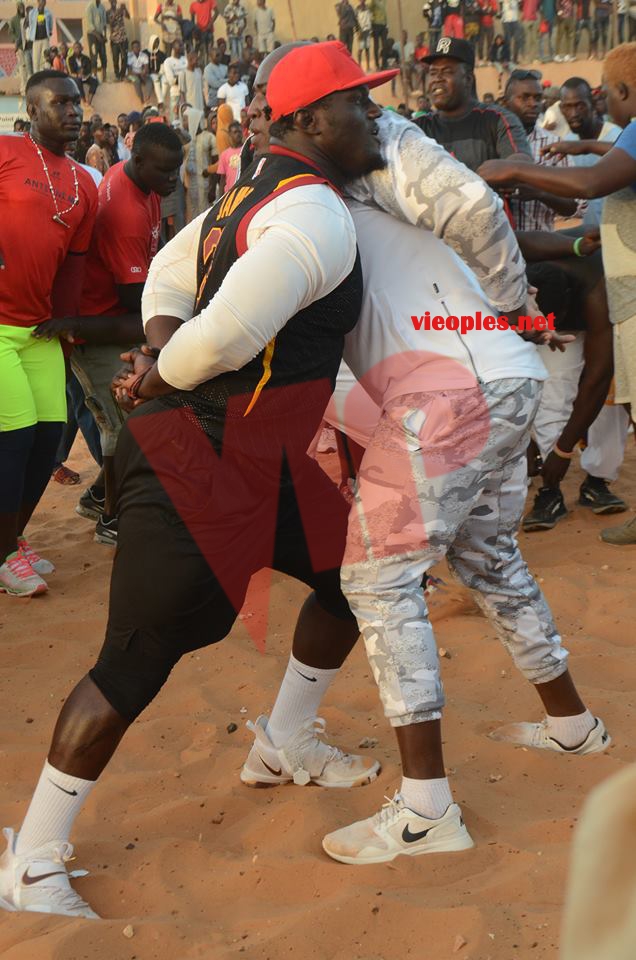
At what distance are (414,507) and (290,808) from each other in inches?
40.5

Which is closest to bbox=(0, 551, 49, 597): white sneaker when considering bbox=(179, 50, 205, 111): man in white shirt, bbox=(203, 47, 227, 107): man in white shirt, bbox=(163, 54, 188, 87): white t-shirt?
bbox=(179, 50, 205, 111): man in white shirt

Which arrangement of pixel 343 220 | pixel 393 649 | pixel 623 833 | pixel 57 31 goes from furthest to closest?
1. pixel 57 31
2. pixel 393 649
3. pixel 343 220
4. pixel 623 833

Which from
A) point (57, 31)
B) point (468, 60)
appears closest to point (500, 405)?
point (468, 60)

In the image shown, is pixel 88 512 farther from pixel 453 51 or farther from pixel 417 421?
pixel 417 421

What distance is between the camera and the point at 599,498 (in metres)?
6.01

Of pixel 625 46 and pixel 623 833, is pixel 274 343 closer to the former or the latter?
pixel 623 833

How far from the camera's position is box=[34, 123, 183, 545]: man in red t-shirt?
18.2 ft

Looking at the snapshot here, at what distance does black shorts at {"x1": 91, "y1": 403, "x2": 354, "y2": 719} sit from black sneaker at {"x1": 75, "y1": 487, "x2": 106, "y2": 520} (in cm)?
370

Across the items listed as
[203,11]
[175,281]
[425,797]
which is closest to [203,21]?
[203,11]

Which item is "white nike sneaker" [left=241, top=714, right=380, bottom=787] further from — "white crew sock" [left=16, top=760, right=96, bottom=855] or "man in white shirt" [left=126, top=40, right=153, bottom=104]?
"man in white shirt" [left=126, top=40, right=153, bottom=104]

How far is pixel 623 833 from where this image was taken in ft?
2.48

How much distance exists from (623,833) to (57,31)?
26206mm

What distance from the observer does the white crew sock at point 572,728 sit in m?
3.34

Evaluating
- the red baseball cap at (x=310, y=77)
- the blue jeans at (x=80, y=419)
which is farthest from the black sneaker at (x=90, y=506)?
the red baseball cap at (x=310, y=77)
